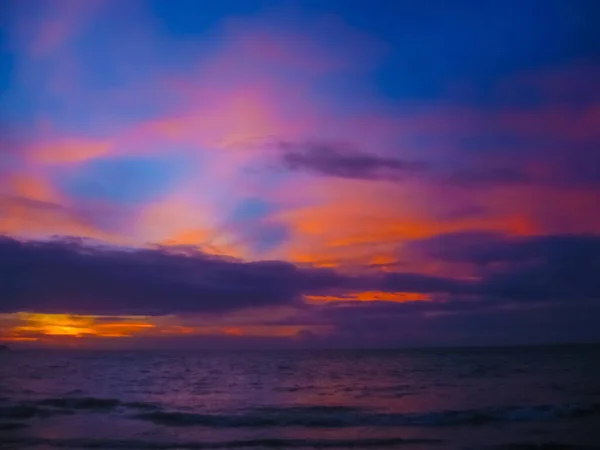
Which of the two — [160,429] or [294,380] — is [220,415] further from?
[294,380]

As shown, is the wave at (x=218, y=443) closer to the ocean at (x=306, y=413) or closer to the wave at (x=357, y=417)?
the ocean at (x=306, y=413)

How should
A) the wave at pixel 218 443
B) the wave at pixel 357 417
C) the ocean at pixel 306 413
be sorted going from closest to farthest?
the wave at pixel 218 443, the ocean at pixel 306 413, the wave at pixel 357 417

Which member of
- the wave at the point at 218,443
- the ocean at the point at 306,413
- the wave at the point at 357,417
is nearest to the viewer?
the wave at the point at 218,443

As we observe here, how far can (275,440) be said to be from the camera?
698 inches

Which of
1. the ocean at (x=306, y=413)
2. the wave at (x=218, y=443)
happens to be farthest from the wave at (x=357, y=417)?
the wave at (x=218, y=443)

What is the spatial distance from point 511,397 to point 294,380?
1647 cm

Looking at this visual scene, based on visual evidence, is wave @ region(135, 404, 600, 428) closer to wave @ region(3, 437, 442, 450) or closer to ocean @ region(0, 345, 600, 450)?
ocean @ region(0, 345, 600, 450)

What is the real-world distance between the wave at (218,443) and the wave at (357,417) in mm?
3200

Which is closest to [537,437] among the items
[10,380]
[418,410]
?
[418,410]

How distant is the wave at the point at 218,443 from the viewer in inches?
659

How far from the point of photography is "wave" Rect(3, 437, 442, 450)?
16734 millimetres

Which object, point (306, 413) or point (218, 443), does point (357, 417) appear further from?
point (218, 443)

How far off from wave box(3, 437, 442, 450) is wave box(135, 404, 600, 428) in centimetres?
320

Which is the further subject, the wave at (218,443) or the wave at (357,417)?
the wave at (357,417)
